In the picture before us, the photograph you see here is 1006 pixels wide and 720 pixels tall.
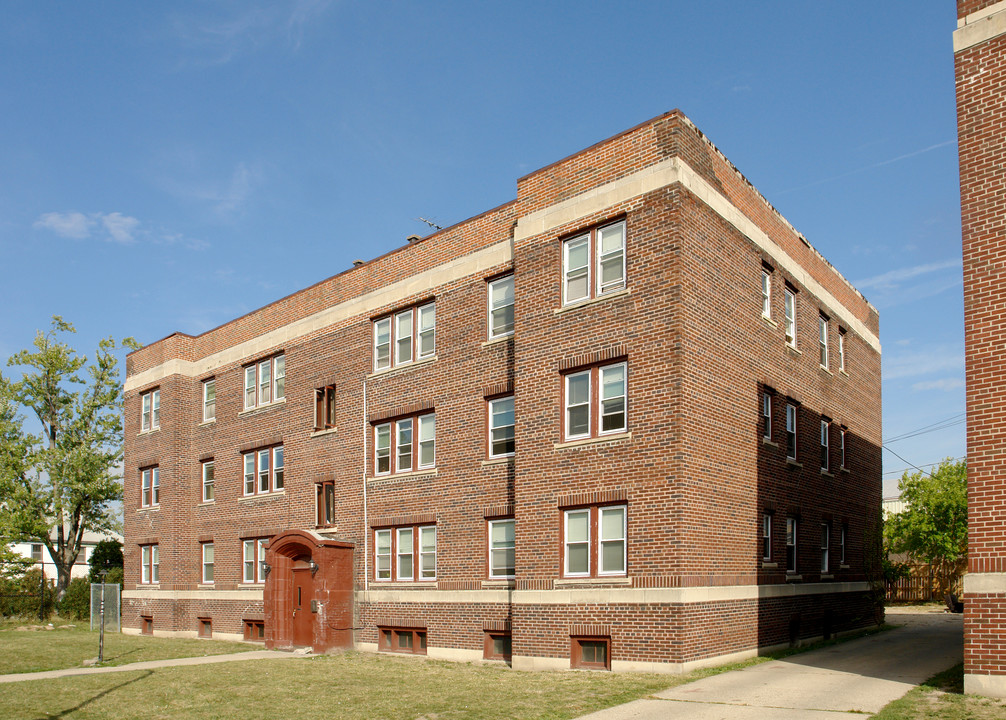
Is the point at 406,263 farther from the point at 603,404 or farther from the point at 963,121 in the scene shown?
the point at 963,121

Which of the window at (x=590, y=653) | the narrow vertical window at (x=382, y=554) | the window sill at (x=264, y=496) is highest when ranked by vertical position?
the window sill at (x=264, y=496)

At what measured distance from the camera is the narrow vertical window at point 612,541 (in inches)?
779

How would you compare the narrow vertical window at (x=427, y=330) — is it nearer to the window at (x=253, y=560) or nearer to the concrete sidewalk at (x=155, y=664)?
the concrete sidewalk at (x=155, y=664)

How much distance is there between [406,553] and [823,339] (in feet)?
46.2

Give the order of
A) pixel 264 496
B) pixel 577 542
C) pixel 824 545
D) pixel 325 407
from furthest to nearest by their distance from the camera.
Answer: pixel 264 496, pixel 325 407, pixel 824 545, pixel 577 542

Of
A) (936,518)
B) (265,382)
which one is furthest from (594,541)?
(936,518)

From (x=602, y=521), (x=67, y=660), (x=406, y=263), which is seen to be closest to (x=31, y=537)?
(x=67, y=660)

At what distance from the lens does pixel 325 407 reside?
29344 millimetres

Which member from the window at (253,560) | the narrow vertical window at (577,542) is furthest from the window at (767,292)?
the window at (253,560)

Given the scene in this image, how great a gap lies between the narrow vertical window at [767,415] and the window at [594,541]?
548 centimetres

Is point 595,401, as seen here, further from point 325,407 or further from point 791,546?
point 325,407

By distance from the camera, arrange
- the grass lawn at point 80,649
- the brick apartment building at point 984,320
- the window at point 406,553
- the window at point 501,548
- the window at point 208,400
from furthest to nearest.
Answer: the window at point 208,400
the window at point 406,553
the grass lawn at point 80,649
the window at point 501,548
the brick apartment building at point 984,320

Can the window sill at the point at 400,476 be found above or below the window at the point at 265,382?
below

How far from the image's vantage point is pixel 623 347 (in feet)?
66.2
